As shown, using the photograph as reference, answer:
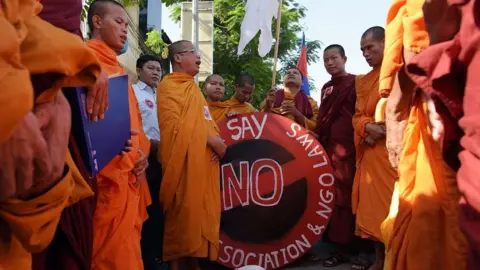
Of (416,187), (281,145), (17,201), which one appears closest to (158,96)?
(281,145)

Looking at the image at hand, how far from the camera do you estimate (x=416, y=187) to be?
1.92m

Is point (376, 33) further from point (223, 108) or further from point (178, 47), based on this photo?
point (223, 108)

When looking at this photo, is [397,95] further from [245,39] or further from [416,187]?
[245,39]

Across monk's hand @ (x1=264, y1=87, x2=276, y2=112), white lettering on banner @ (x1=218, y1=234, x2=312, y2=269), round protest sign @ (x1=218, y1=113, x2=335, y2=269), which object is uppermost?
monk's hand @ (x1=264, y1=87, x2=276, y2=112)

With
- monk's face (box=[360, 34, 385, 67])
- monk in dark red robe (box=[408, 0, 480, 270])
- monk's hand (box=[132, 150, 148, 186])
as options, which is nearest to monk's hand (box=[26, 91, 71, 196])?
monk in dark red robe (box=[408, 0, 480, 270])

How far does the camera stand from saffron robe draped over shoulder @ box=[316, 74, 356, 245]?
4.64m

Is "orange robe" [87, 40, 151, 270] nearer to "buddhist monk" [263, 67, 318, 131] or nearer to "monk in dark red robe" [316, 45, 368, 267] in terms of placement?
"monk in dark red robe" [316, 45, 368, 267]

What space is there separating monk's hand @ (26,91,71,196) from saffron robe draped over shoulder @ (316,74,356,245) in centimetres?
364

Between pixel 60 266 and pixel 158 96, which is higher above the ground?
pixel 158 96

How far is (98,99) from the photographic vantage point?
1.89 metres

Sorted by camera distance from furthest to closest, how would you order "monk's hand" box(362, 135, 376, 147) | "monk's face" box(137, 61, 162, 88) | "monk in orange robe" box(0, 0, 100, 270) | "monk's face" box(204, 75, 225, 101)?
"monk's face" box(204, 75, 225, 101), "monk's face" box(137, 61, 162, 88), "monk's hand" box(362, 135, 376, 147), "monk in orange robe" box(0, 0, 100, 270)

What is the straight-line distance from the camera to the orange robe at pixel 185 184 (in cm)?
373

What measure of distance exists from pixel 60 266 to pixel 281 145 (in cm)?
271

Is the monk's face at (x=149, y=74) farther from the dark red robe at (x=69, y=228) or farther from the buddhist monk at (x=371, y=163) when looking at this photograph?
the dark red robe at (x=69, y=228)
